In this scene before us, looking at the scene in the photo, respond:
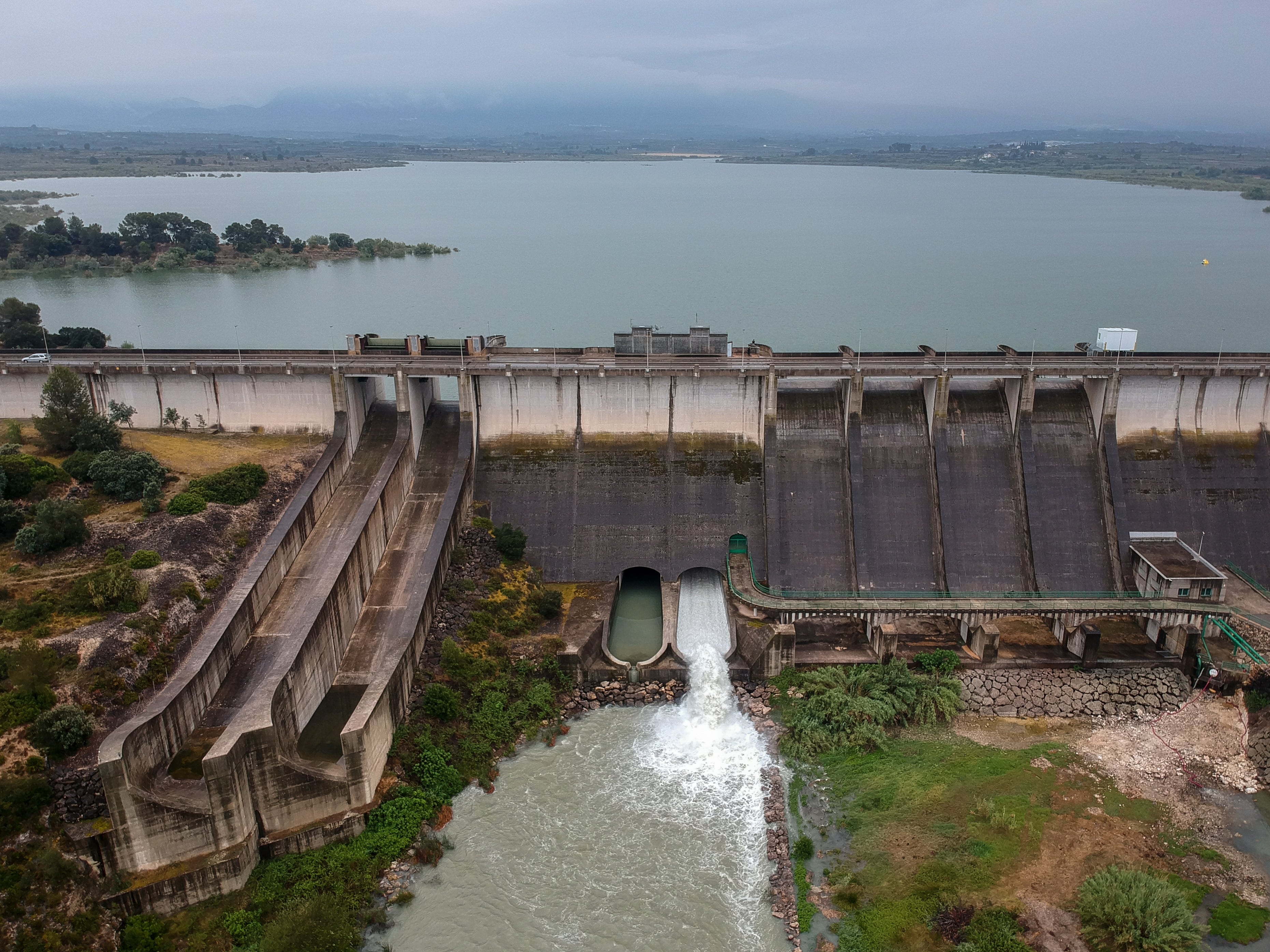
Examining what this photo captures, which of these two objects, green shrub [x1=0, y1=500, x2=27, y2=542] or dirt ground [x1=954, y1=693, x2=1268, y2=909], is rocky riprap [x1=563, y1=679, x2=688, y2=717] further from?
green shrub [x1=0, y1=500, x2=27, y2=542]

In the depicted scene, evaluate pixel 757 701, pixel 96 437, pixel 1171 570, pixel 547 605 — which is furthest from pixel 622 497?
pixel 1171 570

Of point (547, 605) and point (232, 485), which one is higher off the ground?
point (232, 485)

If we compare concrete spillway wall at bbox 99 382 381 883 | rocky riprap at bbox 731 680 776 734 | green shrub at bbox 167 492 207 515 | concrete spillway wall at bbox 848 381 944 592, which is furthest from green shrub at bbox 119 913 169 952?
concrete spillway wall at bbox 848 381 944 592

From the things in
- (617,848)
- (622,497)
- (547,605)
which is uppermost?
(622,497)

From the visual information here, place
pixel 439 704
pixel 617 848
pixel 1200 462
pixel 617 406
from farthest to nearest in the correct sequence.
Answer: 1. pixel 617 406
2. pixel 1200 462
3. pixel 439 704
4. pixel 617 848

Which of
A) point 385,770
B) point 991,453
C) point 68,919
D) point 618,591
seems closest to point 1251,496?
point 991,453

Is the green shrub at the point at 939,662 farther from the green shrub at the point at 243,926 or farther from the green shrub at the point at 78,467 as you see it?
the green shrub at the point at 78,467

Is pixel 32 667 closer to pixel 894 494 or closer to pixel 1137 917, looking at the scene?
pixel 1137 917
